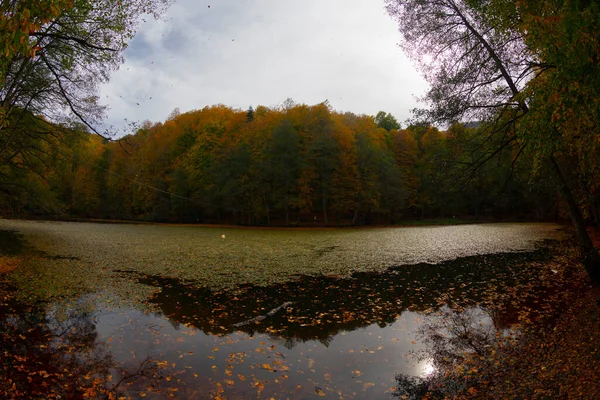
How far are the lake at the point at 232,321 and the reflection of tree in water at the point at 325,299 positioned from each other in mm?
49

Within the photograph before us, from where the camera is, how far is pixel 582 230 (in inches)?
376

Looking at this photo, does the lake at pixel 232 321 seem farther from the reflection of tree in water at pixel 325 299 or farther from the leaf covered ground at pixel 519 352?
the leaf covered ground at pixel 519 352

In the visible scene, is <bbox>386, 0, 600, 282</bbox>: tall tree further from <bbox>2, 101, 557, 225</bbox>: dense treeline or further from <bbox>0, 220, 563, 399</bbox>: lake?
<bbox>2, 101, 557, 225</bbox>: dense treeline

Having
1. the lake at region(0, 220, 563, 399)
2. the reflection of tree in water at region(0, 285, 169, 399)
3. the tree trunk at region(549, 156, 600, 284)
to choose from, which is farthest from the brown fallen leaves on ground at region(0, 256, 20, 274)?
the tree trunk at region(549, 156, 600, 284)

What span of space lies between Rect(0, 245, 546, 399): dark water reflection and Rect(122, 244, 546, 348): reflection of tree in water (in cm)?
3

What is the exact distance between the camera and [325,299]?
1045 centimetres

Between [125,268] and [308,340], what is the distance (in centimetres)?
1090

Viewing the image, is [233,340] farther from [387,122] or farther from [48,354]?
[387,122]

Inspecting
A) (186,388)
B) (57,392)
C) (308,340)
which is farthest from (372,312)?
(57,392)

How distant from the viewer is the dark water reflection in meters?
5.34

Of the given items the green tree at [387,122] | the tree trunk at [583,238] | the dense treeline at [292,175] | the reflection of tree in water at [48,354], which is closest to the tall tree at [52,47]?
the reflection of tree in water at [48,354]

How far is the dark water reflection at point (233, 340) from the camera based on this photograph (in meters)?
5.34

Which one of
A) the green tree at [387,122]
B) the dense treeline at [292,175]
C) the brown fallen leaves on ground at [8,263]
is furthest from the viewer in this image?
the green tree at [387,122]

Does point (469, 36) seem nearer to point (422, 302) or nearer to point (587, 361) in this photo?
point (422, 302)
